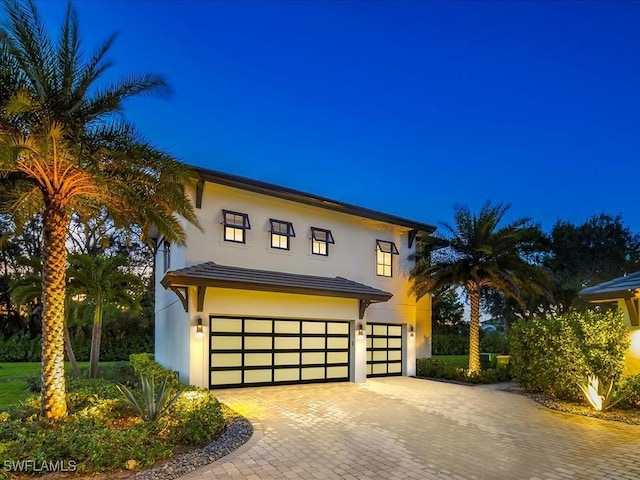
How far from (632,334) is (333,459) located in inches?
383

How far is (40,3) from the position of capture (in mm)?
7406

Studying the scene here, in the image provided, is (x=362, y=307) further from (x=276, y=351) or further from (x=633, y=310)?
(x=633, y=310)

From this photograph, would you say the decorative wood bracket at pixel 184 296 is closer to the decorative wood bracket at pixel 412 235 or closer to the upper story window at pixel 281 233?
the upper story window at pixel 281 233

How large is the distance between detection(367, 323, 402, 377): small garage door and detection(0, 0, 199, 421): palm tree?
1111 centimetres

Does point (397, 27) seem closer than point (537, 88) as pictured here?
Yes

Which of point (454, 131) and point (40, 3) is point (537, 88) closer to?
point (454, 131)

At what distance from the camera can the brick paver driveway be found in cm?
604

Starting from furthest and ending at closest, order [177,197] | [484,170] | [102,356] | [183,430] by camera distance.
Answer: [484,170] < [102,356] < [177,197] < [183,430]

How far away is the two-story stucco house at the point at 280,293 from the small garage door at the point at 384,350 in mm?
43

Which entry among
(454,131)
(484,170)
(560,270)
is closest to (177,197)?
(454,131)

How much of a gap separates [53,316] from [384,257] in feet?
43.1

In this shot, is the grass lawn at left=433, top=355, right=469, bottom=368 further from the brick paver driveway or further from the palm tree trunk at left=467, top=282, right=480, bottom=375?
the brick paver driveway

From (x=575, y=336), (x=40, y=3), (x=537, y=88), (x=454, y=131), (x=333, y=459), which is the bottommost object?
(x=333, y=459)

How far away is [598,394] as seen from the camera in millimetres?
10398
